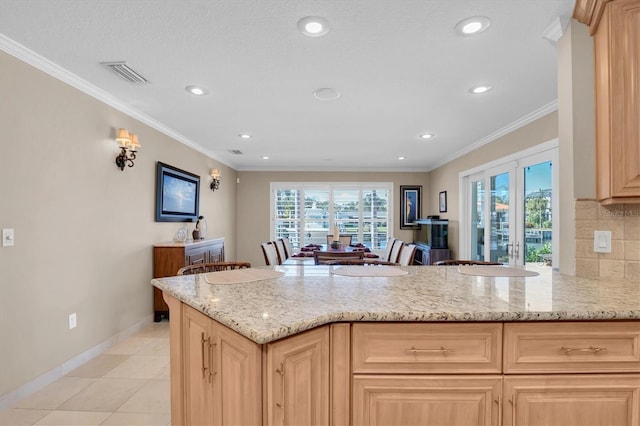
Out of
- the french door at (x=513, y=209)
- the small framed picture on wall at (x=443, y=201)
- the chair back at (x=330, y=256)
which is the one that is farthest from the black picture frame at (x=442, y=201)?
the chair back at (x=330, y=256)

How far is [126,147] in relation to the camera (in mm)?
3039

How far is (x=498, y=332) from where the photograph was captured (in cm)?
111

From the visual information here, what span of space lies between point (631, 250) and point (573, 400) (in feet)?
3.14

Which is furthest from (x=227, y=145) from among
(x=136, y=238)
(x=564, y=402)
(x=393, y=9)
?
(x=564, y=402)

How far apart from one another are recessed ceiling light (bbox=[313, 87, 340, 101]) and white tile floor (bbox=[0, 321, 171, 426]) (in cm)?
261

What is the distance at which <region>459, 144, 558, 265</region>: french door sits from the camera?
3314mm

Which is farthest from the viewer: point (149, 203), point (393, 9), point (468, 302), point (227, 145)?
point (227, 145)

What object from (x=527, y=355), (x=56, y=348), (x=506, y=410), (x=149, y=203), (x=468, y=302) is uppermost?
(x=149, y=203)

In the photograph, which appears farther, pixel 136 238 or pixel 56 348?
pixel 136 238

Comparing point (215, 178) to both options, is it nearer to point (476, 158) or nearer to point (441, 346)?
point (476, 158)

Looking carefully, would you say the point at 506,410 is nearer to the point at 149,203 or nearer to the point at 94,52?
the point at 94,52

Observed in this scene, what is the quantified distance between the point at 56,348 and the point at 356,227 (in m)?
5.40

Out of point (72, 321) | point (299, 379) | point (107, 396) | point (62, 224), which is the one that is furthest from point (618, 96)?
point (72, 321)

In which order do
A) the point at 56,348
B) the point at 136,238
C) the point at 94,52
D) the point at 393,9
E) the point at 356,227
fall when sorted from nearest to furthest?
the point at 393,9 < the point at 94,52 < the point at 56,348 < the point at 136,238 < the point at 356,227
